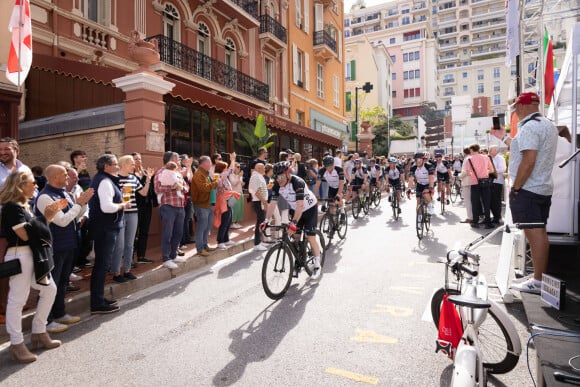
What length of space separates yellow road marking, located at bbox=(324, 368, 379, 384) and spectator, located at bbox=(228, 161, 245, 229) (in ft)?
20.4

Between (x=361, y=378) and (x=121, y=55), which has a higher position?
(x=121, y=55)

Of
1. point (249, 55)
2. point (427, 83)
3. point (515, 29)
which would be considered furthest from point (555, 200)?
point (427, 83)

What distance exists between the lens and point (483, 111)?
2891 inches

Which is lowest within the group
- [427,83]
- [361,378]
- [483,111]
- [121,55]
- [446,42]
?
[361,378]

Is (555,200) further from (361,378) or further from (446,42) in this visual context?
(446,42)

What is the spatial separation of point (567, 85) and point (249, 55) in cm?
1578

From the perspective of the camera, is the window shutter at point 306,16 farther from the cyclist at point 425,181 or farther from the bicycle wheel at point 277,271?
the bicycle wheel at point 277,271

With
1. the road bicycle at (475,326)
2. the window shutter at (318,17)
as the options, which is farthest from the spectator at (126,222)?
the window shutter at (318,17)

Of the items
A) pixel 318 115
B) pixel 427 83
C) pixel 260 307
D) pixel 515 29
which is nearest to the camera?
pixel 260 307

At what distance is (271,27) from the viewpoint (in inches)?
791

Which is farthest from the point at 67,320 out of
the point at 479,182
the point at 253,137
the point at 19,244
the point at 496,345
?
the point at 253,137

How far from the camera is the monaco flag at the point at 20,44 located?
646 centimetres

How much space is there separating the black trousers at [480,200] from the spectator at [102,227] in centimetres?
863

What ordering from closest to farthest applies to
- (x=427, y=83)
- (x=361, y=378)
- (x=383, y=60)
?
(x=361, y=378) < (x=383, y=60) < (x=427, y=83)
